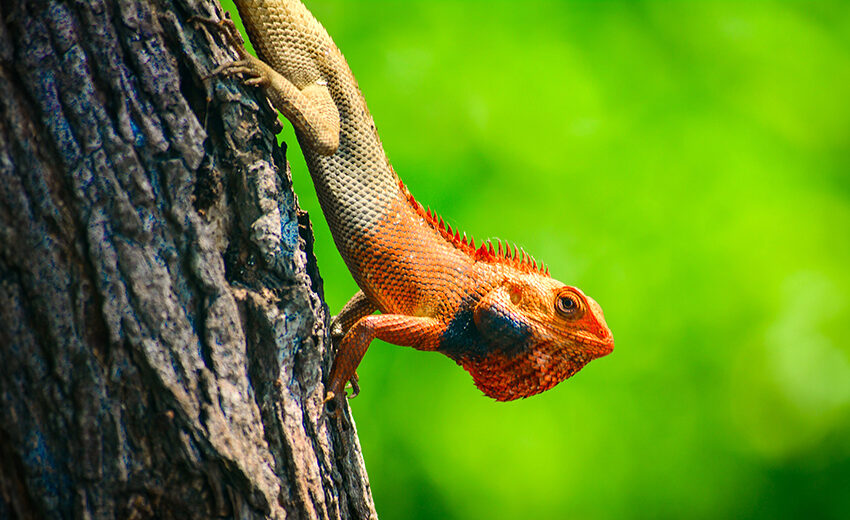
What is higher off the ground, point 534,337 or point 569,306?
point 569,306

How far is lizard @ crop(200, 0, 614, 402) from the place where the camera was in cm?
263

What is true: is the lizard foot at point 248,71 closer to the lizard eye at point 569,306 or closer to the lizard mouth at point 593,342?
the lizard eye at point 569,306

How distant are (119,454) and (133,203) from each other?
2.11ft

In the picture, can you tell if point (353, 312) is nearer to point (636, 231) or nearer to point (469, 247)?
point (469, 247)

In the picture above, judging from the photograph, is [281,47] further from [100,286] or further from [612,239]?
[612,239]

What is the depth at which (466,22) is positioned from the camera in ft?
14.5

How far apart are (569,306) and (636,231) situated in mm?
1845

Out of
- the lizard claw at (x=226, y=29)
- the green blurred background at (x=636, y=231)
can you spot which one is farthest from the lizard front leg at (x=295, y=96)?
the green blurred background at (x=636, y=231)

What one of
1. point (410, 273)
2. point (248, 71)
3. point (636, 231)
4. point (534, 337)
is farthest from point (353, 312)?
point (636, 231)

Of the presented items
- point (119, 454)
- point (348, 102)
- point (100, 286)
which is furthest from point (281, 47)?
point (119, 454)

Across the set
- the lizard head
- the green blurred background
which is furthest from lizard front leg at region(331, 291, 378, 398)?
the green blurred background

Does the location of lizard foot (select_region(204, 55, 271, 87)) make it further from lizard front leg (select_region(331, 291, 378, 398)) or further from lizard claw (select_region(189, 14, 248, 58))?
lizard front leg (select_region(331, 291, 378, 398))

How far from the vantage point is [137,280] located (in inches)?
70.1

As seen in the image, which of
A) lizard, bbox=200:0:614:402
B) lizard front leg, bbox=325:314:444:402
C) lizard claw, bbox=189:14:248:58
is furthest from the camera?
lizard, bbox=200:0:614:402
